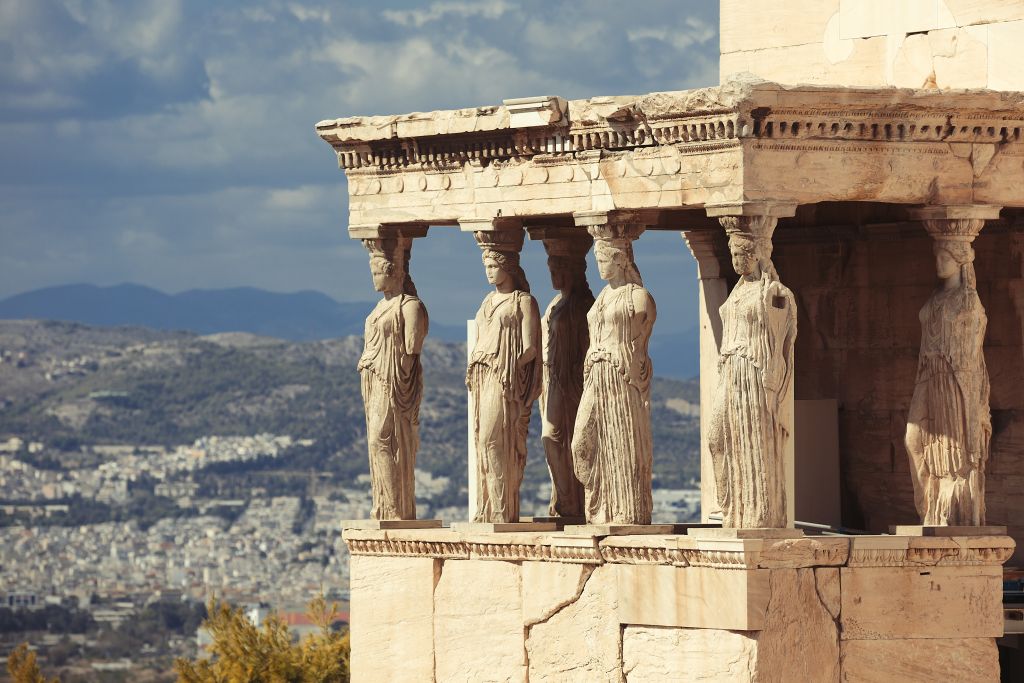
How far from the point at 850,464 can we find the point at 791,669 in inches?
198

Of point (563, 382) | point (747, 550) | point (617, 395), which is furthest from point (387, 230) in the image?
point (747, 550)

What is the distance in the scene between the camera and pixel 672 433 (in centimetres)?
9606

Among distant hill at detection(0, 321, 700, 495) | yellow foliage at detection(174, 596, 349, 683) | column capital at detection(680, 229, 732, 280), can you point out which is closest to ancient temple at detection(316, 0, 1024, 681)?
column capital at detection(680, 229, 732, 280)

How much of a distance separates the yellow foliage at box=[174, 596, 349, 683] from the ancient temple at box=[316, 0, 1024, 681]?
1224 centimetres

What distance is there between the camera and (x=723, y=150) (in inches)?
848

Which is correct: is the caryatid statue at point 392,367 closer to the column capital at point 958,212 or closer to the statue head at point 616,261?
the statue head at point 616,261

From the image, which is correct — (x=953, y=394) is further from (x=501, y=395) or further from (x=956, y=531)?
(x=501, y=395)

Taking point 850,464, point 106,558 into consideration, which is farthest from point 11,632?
point 850,464

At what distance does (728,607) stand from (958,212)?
330 centimetres

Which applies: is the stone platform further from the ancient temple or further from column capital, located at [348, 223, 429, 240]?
column capital, located at [348, 223, 429, 240]

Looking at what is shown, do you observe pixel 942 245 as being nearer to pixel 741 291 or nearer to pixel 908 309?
pixel 741 291

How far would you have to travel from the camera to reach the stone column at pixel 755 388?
21375 millimetres

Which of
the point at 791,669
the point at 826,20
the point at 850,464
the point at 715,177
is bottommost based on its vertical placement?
the point at 791,669

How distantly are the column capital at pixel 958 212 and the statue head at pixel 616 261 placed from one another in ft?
6.87
